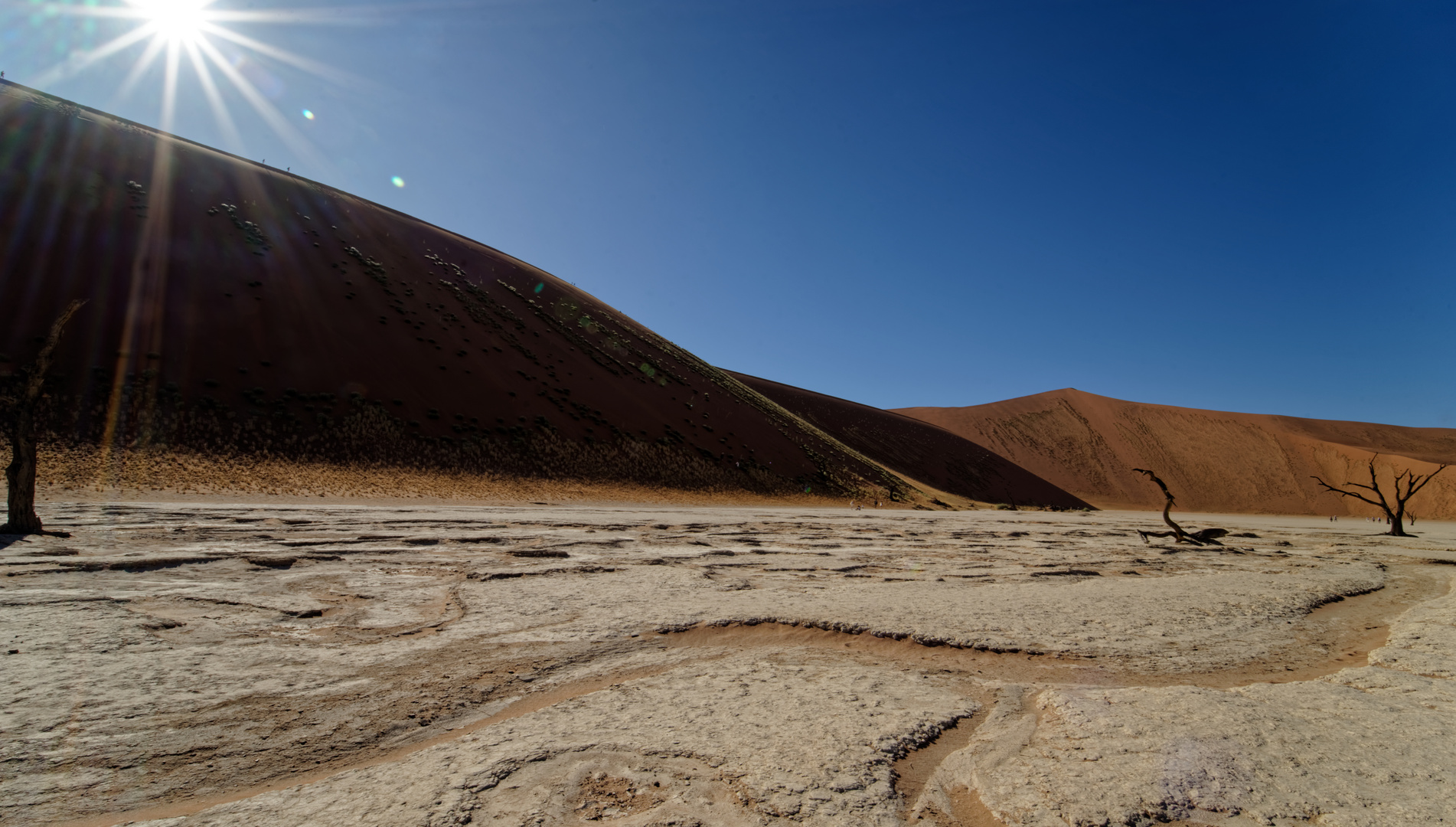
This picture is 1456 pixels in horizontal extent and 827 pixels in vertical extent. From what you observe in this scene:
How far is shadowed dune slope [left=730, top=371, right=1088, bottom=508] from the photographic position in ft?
151

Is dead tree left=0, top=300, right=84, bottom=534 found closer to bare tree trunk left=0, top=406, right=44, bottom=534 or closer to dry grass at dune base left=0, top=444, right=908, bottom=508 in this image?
bare tree trunk left=0, top=406, right=44, bottom=534

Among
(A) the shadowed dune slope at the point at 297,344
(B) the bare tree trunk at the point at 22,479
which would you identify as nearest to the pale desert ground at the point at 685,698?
(B) the bare tree trunk at the point at 22,479

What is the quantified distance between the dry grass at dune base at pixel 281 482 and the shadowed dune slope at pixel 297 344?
0.51 meters

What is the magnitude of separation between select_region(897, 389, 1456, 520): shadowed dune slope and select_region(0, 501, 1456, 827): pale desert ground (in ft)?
173

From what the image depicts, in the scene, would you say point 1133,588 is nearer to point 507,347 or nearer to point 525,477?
point 525,477

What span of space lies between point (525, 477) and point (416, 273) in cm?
1791

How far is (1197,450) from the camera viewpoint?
56.4 meters

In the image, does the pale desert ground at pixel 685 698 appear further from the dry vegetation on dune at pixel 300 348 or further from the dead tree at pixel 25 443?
the dry vegetation on dune at pixel 300 348

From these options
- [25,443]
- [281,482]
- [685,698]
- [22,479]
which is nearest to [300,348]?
[281,482]

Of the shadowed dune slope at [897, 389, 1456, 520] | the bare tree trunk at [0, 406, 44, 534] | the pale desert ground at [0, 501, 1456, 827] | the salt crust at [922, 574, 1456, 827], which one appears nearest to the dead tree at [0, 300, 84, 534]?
the bare tree trunk at [0, 406, 44, 534]

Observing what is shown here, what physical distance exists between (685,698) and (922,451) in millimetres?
52083

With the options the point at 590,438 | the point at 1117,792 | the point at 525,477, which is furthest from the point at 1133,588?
the point at 590,438

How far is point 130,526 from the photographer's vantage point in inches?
276

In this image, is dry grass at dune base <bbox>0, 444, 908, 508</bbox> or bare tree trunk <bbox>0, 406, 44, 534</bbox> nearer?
bare tree trunk <bbox>0, 406, 44, 534</bbox>
